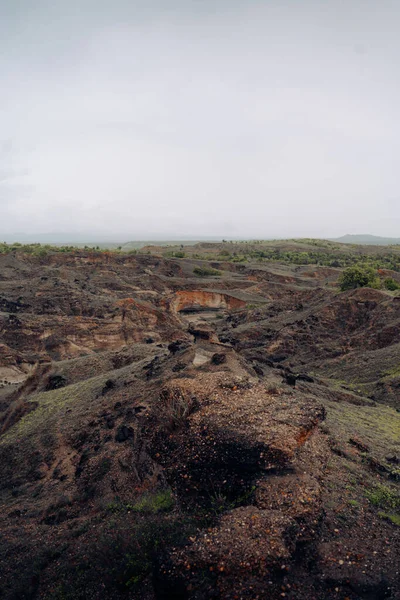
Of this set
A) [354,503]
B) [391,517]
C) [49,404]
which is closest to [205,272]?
[49,404]

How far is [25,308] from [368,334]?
75.7 ft

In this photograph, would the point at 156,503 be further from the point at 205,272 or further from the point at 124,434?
the point at 205,272

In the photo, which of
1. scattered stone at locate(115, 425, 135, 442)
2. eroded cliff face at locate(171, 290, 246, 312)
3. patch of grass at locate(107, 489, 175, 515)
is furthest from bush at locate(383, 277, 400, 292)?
patch of grass at locate(107, 489, 175, 515)

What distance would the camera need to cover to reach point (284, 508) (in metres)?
5.91

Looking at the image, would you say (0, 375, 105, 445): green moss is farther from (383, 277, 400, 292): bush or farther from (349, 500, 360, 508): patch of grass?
(383, 277, 400, 292): bush

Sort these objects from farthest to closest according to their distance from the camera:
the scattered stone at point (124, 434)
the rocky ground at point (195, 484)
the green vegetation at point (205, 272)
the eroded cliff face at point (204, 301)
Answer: the green vegetation at point (205, 272), the eroded cliff face at point (204, 301), the scattered stone at point (124, 434), the rocky ground at point (195, 484)

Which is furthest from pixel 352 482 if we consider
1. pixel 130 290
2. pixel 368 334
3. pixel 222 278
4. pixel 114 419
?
pixel 222 278

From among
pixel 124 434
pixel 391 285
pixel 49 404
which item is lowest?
pixel 49 404

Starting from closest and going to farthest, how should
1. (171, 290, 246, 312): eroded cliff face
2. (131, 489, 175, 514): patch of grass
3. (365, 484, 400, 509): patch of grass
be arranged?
(365, 484, 400, 509): patch of grass < (131, 489, 175, 514): patch of grass < (171, 290, 246, 312): eroded cliff face

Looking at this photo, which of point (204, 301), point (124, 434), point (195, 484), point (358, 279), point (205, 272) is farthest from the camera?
point (205, 272)

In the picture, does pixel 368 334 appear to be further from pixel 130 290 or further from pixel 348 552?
pixel 130 290

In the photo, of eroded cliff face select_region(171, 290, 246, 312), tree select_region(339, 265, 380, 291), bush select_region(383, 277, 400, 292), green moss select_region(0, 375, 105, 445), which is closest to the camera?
green moss select_region(0, 375, 105, 445)

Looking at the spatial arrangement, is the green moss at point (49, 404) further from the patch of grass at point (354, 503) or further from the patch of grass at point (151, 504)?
the patch of grass at point (354, 503)

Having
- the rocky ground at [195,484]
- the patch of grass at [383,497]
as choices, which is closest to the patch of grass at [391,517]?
the rocky ground at [195,484]
